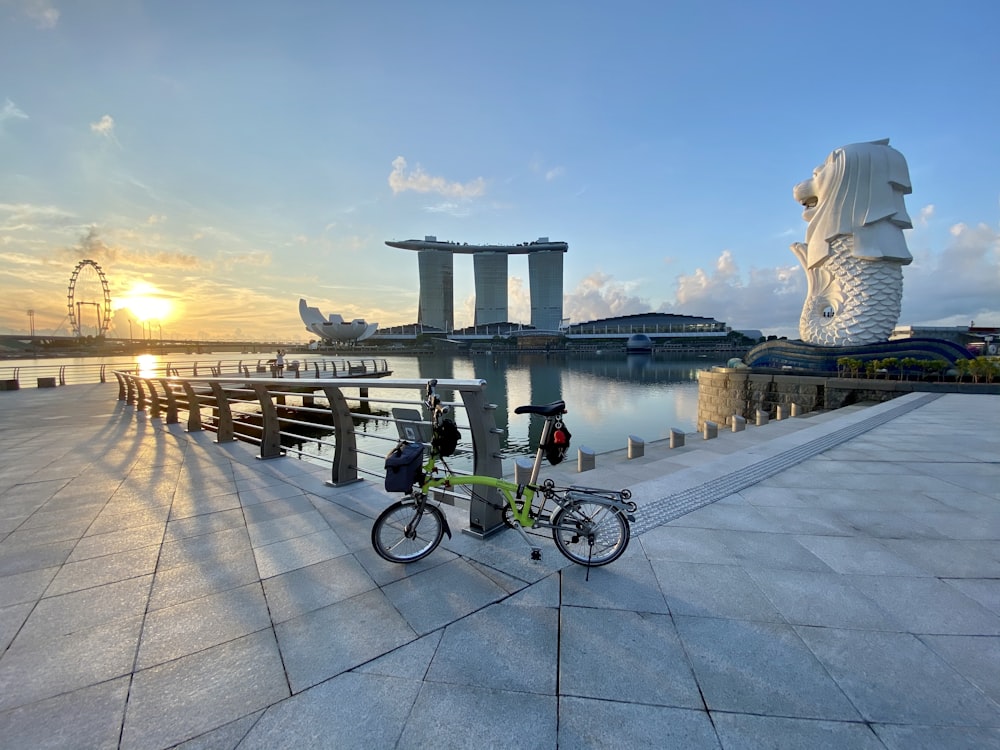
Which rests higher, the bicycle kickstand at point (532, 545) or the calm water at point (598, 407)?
the bicycle kickstand at point (532, 545)

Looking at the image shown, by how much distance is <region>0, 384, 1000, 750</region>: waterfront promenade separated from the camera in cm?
189

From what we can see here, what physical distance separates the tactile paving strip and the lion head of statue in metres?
31.7

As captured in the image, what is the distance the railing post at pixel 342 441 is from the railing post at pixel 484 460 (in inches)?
80.5

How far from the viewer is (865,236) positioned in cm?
3144

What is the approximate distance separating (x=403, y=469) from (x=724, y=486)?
4.34 meters

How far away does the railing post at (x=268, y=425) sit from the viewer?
243 inches

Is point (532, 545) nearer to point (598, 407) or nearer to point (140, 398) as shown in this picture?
point (140, 398)

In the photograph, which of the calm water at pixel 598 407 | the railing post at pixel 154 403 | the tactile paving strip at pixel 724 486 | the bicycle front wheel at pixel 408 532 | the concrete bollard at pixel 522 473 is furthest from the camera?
the calm water at pixel 598 407

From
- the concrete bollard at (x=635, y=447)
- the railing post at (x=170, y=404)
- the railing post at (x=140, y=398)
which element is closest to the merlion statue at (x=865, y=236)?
the concrete bollard at (x=635, y=447)

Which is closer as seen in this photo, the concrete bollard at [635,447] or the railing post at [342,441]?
the railing post at [342,441]

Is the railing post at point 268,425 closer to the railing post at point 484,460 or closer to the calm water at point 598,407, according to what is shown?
the railing post at point 484,460

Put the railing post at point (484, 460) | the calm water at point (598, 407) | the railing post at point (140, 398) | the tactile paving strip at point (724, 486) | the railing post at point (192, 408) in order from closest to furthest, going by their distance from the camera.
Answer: the railing post at point (484, 460) < the tactile paving strip at point (724, 486) < the railing post at point (192, 408) < the railing post at point (140, 398) < the calm water at point (598, 407)

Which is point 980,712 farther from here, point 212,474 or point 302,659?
point 212,474

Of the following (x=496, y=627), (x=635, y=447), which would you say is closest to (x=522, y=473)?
(x=496, y=627)
